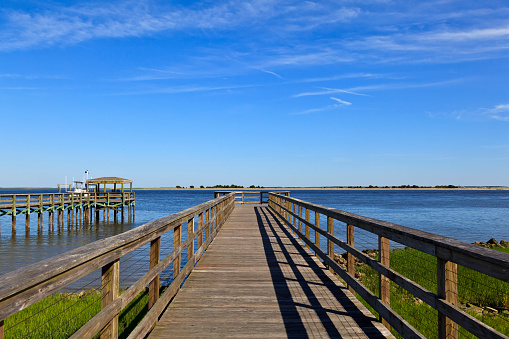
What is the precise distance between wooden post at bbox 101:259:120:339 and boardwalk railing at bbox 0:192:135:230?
29.4 meters

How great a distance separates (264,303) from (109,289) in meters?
2.35

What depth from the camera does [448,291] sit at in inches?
102

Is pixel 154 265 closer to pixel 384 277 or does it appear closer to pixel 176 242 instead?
pixel 176 242

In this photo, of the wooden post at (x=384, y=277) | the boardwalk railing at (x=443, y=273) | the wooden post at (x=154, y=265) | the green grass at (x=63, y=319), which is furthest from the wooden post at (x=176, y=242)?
the wooden post at (x=384, y=277)

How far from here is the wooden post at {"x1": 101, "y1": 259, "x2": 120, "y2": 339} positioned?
266cm

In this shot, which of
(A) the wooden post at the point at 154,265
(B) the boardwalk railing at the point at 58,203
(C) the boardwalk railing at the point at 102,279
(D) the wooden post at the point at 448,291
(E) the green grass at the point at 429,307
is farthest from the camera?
(B) the boardwalk railing at the point at 58,203

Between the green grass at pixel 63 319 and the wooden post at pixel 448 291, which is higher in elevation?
the wooden post at pixel 448 291

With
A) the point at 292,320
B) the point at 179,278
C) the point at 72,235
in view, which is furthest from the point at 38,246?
the point at 292,320

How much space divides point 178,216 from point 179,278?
2.66ft

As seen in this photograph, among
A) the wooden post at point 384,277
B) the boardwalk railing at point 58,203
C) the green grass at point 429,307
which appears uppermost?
the wooden post at point 384,277

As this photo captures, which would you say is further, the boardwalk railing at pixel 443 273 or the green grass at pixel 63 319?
the green grass at pixel 63 319

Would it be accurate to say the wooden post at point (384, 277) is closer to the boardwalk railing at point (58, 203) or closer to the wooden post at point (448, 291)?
the wooden post at point (448, 291)

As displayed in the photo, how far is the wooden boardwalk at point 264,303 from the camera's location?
12.1 feet

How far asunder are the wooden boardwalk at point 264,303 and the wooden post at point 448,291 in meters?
1.08
